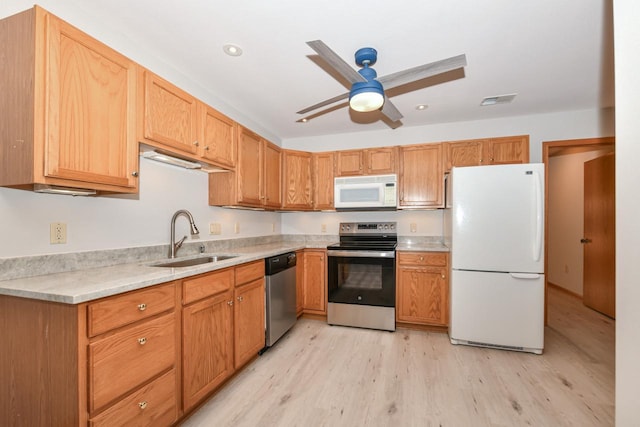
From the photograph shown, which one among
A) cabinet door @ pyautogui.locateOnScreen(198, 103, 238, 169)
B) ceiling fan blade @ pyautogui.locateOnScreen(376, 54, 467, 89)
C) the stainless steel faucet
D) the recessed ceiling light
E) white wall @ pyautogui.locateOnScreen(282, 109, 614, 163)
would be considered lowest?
the stainless steel faucet

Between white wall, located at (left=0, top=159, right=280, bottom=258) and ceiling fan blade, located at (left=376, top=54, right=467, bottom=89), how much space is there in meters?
1.82

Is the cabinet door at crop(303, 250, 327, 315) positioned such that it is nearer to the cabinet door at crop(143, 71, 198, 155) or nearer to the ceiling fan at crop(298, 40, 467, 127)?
the cabinet door at crop(143, 71, 198, 155)

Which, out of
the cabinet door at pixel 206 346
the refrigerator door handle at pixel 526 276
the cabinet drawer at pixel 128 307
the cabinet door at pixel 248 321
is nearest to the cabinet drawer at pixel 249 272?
the cabinet door at pixel 248 321

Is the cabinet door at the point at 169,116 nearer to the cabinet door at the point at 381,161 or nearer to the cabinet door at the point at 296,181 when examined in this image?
the cabinet door at the point at 296,181

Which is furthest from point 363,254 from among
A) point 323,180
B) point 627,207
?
point 627,207

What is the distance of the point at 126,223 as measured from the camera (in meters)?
1.99

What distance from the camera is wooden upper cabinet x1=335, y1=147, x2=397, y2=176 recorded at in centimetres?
357

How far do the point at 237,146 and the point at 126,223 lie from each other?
45.8 inches

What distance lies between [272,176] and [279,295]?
4.75 feet

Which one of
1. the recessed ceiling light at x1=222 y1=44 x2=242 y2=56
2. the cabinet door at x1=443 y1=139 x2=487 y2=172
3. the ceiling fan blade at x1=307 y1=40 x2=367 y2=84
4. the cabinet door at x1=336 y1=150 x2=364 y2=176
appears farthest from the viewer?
the cabinet door at x1=336 y1=150 x2=364 y2=176

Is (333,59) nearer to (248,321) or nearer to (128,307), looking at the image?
(128,307)

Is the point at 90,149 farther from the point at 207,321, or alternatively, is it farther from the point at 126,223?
the point at 207,321

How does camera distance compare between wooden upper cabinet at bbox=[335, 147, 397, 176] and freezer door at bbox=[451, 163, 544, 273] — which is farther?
wooden upper cabinet at bbox=[335, 147, 397, 176]

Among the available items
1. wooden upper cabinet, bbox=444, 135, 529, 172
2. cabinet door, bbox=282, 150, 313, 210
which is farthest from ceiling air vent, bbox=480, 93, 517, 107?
cabinet door, bbox=282, 150, 313, 210
